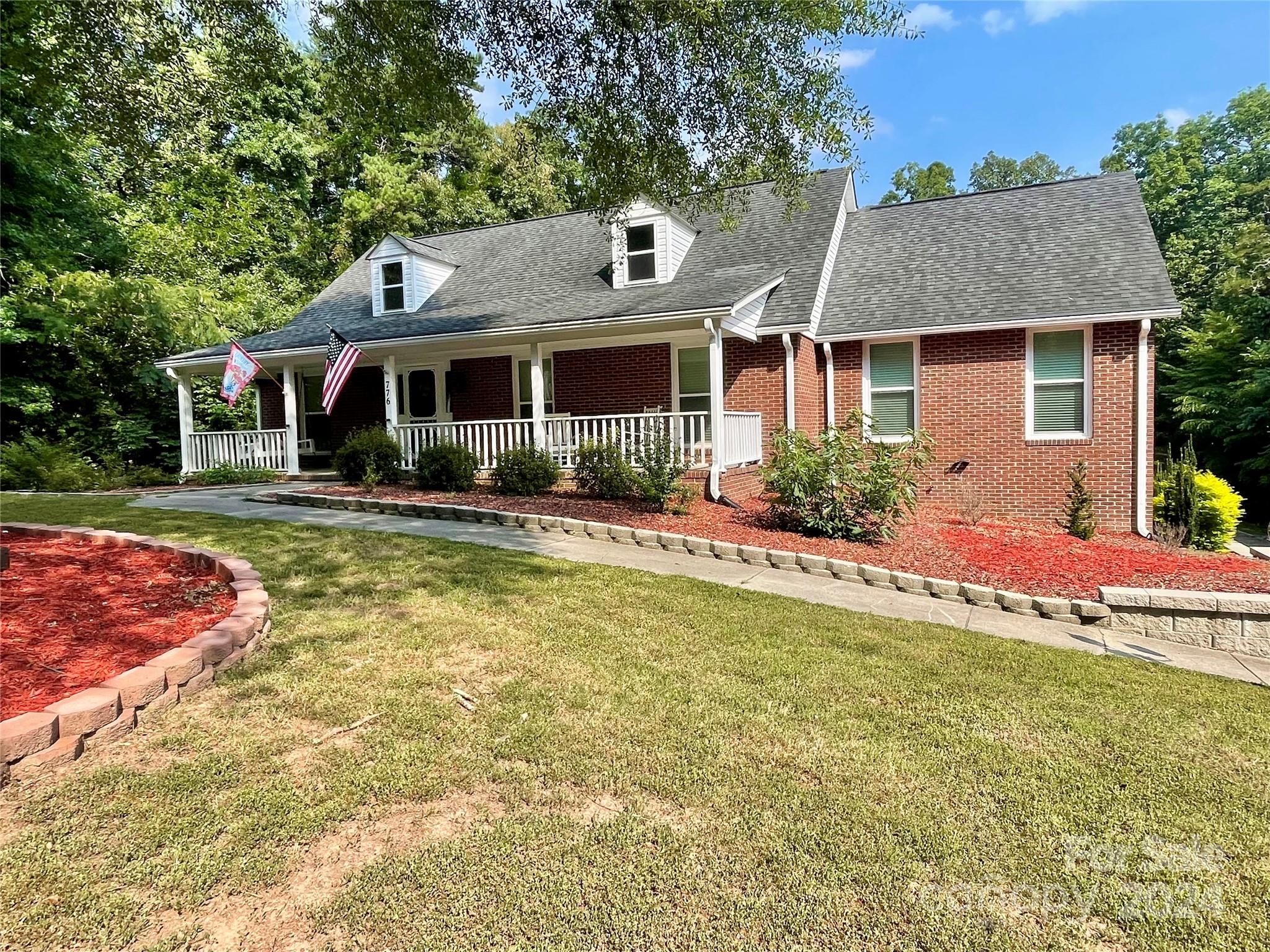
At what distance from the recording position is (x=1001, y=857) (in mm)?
2637

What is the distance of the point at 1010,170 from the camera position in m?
48.3

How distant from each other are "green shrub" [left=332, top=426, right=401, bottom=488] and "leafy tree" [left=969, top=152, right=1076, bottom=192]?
49.7 m

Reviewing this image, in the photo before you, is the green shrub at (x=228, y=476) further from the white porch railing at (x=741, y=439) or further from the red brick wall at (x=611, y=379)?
the white porch railing at (x=741, y=439)

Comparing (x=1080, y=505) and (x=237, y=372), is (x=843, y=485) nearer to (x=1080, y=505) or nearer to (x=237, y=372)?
(x=1080, y=505)

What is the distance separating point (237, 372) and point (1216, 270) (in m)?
28.7

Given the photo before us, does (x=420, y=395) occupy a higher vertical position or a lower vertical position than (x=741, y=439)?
higher

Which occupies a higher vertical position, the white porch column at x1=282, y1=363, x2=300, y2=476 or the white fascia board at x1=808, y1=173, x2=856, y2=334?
the white fascia board at x1=808, y1=173, x2=856, y2=334

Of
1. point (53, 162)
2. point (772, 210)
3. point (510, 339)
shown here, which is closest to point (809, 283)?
point (772, 210)

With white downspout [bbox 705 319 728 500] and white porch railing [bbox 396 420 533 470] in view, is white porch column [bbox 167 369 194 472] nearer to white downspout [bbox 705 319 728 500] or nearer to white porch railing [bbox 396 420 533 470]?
white porch railing [bbox 396 420 533 470]

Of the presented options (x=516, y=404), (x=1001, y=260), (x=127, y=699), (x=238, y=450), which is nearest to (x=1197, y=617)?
(x=127, y=699)

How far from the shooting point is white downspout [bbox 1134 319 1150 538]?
10.8 metres

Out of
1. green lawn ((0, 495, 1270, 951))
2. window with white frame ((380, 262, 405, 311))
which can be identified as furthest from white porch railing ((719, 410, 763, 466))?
window with white frame ((380, 262, 405, 311))

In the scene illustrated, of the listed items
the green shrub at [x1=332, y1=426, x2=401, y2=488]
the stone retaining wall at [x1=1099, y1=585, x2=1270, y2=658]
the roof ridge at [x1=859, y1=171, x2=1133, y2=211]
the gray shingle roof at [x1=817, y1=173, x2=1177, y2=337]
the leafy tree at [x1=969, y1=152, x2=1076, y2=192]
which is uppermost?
the leafy tree at [x1=969, y1=152, x2=1076, y2=192]

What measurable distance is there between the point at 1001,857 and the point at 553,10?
8.21 metres
